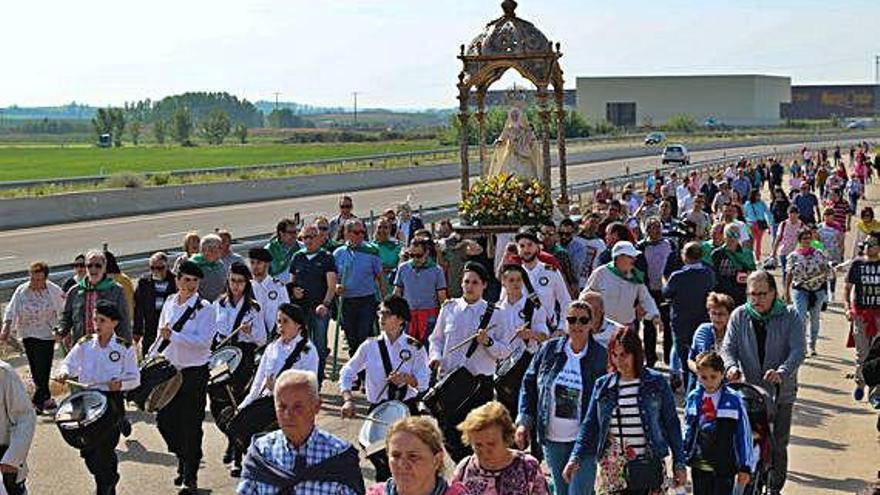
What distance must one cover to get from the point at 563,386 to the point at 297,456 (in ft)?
Answer: 9.45

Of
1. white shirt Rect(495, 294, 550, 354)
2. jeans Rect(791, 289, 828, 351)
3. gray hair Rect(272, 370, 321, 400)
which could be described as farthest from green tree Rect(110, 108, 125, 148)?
gray hair Rect(272, 370, 321, 400)

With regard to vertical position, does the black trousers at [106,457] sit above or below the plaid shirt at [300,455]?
below

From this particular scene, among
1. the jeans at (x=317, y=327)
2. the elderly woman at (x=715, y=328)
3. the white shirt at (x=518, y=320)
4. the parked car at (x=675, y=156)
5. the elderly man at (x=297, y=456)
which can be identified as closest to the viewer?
the elderly man at (x=297, y=456)

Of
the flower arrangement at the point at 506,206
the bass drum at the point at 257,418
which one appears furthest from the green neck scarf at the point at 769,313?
the flower arrangement at the point at 506,206

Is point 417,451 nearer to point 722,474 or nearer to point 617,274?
point 722,474

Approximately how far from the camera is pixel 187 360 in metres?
11.2

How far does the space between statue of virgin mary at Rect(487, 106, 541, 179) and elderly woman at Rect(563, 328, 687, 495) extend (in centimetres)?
1589

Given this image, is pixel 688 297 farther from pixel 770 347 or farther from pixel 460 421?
pixel 460 421

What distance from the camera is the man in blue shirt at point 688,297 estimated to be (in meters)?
14.0

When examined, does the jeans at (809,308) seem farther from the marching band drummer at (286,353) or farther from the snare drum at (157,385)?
the marching band drummer at (286,353)

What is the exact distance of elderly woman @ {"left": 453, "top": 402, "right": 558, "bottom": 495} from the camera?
6488mm

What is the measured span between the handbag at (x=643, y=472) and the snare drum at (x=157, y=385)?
419 cm

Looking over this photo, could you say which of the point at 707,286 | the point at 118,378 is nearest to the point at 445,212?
the point at 707,286

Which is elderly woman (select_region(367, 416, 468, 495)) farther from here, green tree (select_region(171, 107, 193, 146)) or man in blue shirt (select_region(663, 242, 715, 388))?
green tree (select_region(171, 107, 193, 146))
